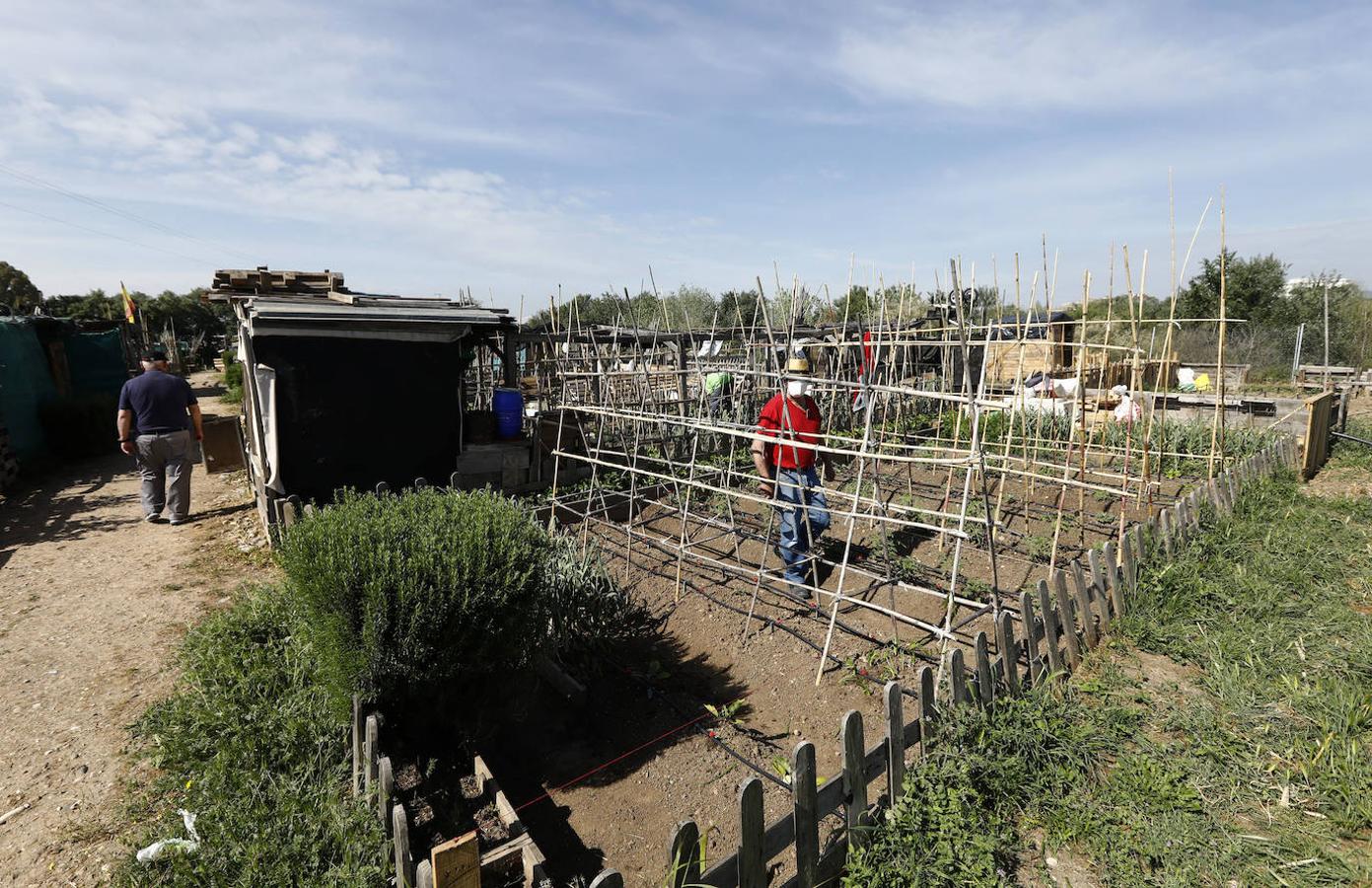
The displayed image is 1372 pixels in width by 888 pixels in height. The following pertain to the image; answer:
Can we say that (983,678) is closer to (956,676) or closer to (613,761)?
(956,676)

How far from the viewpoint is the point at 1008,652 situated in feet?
11.5

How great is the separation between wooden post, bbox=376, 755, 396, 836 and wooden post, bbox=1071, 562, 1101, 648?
4.09 metres

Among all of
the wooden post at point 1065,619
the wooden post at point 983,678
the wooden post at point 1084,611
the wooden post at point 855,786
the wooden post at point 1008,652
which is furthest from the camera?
the wooden post at point 1084,611

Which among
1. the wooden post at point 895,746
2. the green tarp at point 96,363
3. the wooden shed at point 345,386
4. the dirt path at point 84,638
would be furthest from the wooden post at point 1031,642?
the green tarp at point 96,363

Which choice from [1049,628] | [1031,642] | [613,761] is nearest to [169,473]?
[613,761]

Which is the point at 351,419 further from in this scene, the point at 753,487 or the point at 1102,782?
the point at 1102,782

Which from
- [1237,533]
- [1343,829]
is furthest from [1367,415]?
[1343,829]

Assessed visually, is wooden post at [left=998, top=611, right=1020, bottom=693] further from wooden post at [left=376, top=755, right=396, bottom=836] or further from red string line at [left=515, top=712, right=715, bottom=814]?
wooden post at [left=376, top=755, right=396, bottom=836]

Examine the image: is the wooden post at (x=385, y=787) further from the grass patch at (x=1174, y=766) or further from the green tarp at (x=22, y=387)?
the green tarp at (x=22, y=387)

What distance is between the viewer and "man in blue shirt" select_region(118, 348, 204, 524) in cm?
761

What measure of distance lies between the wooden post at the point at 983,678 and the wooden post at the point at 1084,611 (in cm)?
124

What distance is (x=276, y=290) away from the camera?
889 cm

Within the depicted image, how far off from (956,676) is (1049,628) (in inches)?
42.2

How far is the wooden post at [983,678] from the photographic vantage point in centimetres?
332
